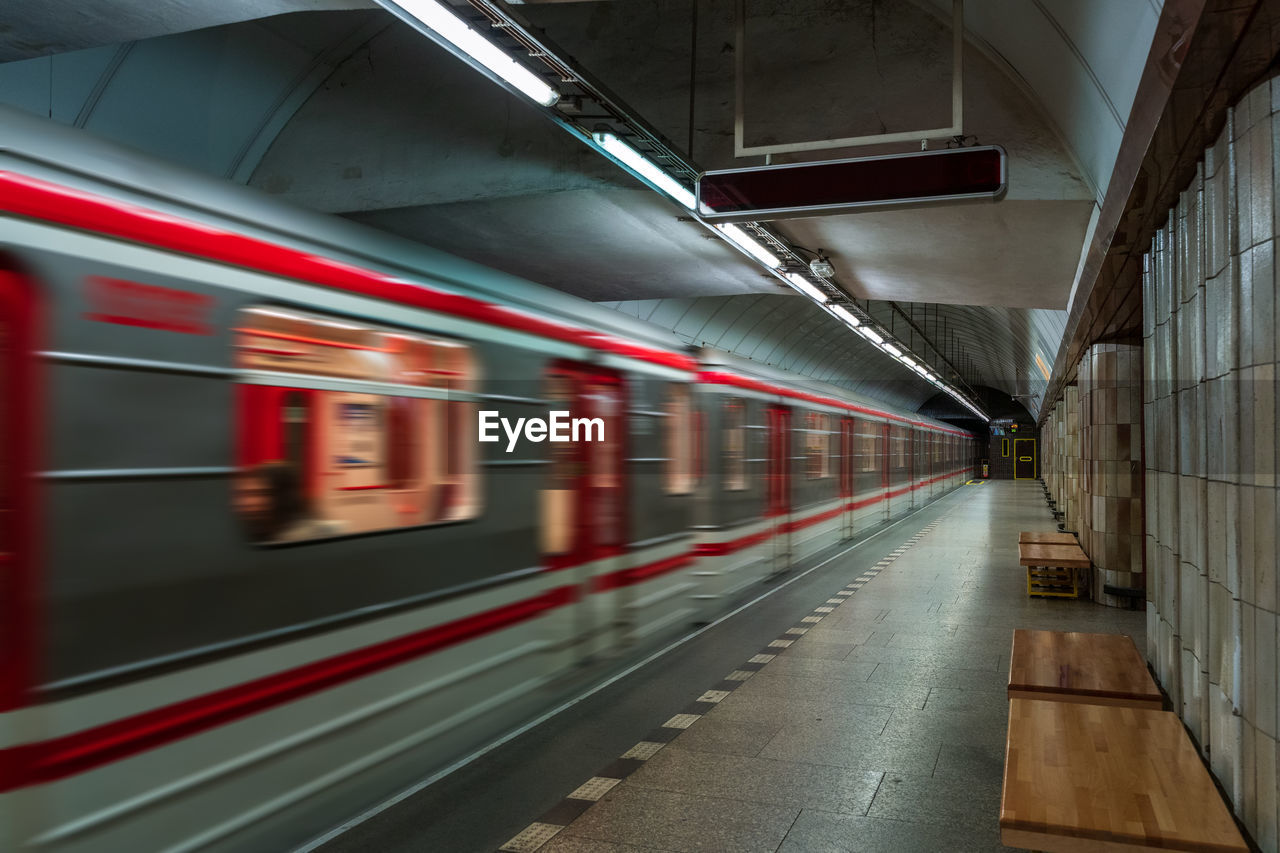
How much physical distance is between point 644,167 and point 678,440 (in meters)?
2.35

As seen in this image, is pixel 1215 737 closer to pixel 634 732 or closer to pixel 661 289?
pixel 634 732

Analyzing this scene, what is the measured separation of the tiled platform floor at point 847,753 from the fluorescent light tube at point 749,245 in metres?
3.62

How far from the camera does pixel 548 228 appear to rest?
411 inches

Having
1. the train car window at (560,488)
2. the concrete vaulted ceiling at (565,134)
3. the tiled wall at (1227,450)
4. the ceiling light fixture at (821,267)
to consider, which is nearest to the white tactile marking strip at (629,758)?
the train car window at (560,488)

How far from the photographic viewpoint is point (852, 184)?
5.39m

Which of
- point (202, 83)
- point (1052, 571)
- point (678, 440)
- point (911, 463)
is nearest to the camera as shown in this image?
point (678, 440)

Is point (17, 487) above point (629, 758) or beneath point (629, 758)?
above

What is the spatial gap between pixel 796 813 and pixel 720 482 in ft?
15.2

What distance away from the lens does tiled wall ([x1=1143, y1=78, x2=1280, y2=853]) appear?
125 inches

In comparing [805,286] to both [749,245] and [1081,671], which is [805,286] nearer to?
[749,245]

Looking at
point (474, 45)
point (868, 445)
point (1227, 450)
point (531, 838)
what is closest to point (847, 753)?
point (531, 838)

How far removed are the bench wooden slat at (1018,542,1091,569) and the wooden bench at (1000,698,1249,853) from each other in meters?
6.40

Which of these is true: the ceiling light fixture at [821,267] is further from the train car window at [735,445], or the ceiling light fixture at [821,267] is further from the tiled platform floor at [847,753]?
the tiled platform floor at [847,753]

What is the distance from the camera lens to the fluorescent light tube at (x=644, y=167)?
20.1 feet
